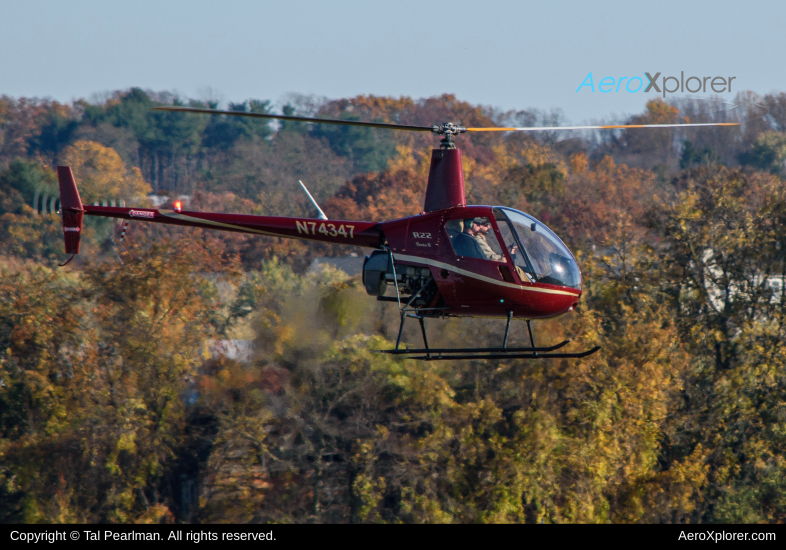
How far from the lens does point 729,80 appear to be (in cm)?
3984

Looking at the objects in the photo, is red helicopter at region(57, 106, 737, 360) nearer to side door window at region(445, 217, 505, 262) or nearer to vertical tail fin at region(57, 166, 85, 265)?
side door window at region(445, 217, 505, 262)

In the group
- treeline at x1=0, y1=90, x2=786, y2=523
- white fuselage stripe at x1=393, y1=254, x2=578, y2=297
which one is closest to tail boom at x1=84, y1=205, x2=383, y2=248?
white fuselage stripe at x1=393, y1=254, x2=578, y2=297

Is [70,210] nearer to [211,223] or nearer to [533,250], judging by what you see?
[211,223]

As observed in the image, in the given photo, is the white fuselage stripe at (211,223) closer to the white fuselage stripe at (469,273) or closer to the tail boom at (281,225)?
the tail boom at (281,225)

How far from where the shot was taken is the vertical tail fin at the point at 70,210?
16141mm

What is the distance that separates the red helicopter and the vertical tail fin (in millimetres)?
4513

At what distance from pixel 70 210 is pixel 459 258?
7.63m

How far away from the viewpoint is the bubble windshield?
12.1 meters

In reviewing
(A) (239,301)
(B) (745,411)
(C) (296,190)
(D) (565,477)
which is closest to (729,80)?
(B) (745,411)

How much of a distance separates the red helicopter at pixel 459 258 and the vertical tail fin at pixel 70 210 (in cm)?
451

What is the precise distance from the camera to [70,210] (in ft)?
53.4

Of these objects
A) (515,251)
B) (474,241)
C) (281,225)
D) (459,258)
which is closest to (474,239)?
(474,241)

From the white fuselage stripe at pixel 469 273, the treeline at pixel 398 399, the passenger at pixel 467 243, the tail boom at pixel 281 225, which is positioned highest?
the tail boom at pixel 281 225

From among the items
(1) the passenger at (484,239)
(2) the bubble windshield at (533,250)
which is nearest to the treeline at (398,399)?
(1) the passenger at (484,239)
